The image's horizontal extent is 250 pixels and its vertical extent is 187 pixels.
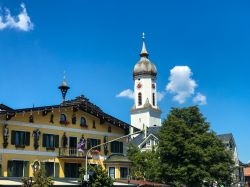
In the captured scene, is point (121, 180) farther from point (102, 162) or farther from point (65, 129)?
point (65, 129)

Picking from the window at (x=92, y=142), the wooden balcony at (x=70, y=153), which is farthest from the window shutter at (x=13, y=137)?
the window at (x=92, y=142)

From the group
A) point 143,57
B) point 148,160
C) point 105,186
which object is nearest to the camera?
point 105,186

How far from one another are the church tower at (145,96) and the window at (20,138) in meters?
80.2

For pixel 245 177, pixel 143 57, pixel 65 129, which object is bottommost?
pixel 245 177

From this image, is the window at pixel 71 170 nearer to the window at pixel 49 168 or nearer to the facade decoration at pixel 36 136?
the window at pixel 49 168

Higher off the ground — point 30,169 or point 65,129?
point 65,129

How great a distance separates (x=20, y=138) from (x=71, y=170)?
7.39 metres

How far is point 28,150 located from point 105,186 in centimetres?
964

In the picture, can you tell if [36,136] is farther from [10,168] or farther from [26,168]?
[10,168]

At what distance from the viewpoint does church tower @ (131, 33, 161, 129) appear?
129875mm

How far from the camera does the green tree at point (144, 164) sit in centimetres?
6020

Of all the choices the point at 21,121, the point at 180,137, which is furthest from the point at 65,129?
the point at 180,137

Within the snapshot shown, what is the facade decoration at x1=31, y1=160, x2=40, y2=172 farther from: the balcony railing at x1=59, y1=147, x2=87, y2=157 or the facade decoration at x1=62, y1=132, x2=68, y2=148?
the facade decoration at x1=62, y1=132, x2=68, y2=148

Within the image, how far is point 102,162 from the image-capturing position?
56531 mm
